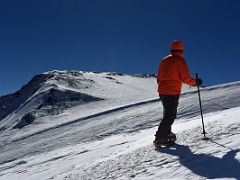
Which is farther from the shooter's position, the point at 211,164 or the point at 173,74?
the point at 173,74

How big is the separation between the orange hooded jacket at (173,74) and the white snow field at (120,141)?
1.23 metres

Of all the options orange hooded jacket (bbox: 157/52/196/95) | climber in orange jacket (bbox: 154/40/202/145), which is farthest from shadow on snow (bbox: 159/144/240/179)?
orange hooded jacket (bbox: 157/52/196/95)

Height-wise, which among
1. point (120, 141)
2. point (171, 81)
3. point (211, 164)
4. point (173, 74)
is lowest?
point (211, 164)

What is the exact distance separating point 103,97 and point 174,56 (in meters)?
31.0

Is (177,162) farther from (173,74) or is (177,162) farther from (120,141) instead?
(120,141)

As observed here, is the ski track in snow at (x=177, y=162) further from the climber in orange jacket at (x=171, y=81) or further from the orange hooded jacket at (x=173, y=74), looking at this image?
the orange hooded jacket at (x=173, y=74)

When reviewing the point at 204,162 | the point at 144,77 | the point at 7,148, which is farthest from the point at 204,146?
the point at 144,77

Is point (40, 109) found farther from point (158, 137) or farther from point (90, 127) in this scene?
point (158, 137)

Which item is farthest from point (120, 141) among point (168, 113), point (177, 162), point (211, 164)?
point (211, 164)

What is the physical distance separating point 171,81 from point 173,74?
0.58 feet

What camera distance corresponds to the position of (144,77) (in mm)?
66250

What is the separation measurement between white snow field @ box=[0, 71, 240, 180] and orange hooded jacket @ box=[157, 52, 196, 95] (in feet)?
4.04

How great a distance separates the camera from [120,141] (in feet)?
48.0

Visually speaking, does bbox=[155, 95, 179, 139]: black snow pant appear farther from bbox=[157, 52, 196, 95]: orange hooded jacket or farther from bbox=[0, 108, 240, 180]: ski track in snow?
bbox=[0, 108, 240, 180]: ski track in snow
